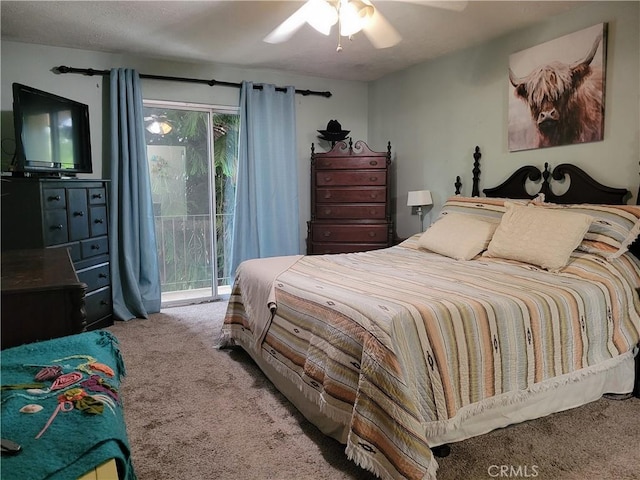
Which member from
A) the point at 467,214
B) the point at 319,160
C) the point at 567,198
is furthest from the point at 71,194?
the point at 567,198

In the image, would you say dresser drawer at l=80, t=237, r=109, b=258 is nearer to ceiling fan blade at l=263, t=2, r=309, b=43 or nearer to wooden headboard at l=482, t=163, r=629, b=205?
ceiling fan blade at l=263, t=2, r=309, b=43

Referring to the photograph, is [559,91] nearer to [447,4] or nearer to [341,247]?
[447,4]

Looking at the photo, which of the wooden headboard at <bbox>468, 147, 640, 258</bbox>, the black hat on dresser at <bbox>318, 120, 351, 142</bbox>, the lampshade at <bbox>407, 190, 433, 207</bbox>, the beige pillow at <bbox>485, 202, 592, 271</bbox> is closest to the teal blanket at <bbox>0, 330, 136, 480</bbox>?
the beige pillow at <bbox>485, 202, 592, 271</bbox>

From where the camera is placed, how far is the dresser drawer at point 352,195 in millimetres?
4520

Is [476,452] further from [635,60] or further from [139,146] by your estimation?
[139,146]

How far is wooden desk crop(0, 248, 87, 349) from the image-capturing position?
1341 mm

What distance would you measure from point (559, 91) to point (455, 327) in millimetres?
2278

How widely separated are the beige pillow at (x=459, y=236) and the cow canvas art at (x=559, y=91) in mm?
803

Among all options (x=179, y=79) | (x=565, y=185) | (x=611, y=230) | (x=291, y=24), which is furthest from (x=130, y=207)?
(x=611, y=230)

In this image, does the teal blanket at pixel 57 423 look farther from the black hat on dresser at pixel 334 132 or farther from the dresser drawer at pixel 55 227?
the black hat on dresser at pixel 334 132

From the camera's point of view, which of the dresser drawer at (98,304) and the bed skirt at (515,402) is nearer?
the bed skirt at (515,402)

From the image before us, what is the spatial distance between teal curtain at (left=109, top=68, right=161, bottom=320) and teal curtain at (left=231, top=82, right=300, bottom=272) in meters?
0.87

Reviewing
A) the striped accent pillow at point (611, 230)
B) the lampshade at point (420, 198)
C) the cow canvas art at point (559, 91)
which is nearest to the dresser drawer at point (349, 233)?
the lampshade at point (420, 198)
